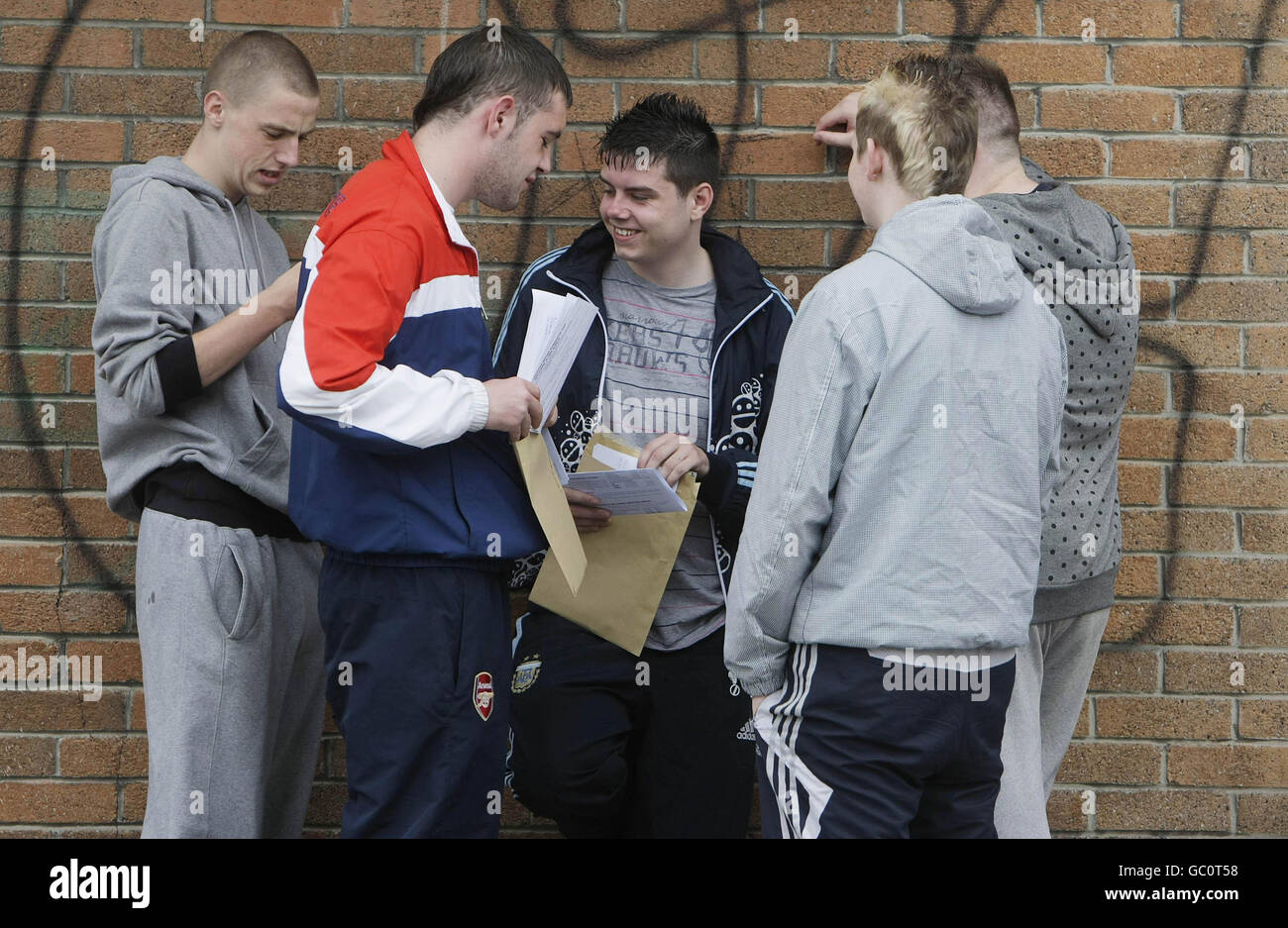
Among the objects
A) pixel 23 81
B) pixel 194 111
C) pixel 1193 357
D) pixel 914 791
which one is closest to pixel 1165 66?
pixel 1193 357

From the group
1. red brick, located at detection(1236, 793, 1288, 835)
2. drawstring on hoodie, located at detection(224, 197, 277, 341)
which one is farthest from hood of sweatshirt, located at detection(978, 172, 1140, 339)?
drawstring on hoodie, located at detection(224, 197, 277, 341)

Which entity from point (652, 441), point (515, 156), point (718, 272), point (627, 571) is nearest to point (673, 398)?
point (652, 441)

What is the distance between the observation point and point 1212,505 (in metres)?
3.39

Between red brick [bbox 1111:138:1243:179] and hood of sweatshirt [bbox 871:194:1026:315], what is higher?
red brick [bbox 1111:138:1243:179]

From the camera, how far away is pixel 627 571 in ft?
9.43

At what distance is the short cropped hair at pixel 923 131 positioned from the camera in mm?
2287

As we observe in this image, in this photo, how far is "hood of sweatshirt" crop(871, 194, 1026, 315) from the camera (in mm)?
2184

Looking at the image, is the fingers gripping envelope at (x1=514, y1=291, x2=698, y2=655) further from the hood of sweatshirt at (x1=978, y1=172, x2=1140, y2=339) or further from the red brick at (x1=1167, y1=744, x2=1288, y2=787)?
the red brick at (x1=1167, y1=744, x2=1288, y2=787)

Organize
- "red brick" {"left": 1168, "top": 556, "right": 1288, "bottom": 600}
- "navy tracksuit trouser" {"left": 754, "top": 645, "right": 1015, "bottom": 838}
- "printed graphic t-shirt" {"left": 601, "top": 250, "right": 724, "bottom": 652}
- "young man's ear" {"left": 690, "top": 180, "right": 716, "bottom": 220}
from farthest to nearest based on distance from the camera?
1. "red brick" {"left": 1168, "top": 556, "right": 1288, "bottom": 600}
2. "young man's ear" {"left": 690, "top": 180, "right": 716, "bottom": 220}
3. "printed graphic t-shirt" {"left": 601, "top": 250, "right": 724, "bottom": 652}
4. "navy tracksuit trouser" {"left": 754, "top": 645, "right": 1015, "bottom": 838}

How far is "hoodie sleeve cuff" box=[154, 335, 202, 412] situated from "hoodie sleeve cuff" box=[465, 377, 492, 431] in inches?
26.8

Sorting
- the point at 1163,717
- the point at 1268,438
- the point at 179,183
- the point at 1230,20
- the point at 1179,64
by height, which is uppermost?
the point at 1230,20

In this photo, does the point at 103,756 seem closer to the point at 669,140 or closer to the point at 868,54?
the point at 669,140

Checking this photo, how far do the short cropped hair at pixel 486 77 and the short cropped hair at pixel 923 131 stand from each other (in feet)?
2.26

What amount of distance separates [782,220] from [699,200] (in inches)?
12.3
